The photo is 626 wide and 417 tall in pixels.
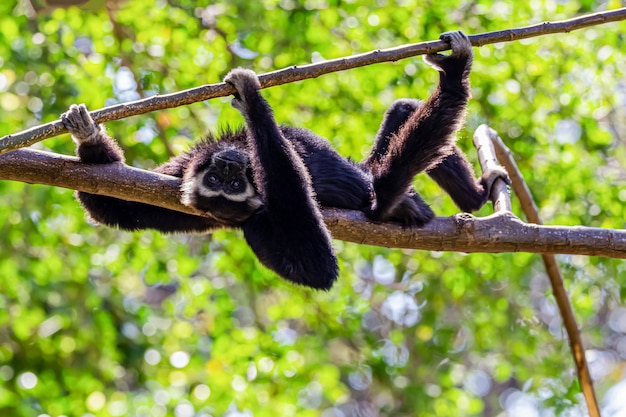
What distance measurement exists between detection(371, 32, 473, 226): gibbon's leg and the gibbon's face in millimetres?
809

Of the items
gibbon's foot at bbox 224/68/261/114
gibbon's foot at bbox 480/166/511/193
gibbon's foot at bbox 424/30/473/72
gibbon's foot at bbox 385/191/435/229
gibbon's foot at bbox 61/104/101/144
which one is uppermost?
gibbon's foot at bbox 424/30/473/72

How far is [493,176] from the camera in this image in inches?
231

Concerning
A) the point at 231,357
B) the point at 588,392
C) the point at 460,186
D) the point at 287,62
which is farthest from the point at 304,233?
the point at 231,357

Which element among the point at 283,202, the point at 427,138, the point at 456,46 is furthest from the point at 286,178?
the point at 456,46

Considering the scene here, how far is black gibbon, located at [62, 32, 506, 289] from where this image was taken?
4629 millimetres

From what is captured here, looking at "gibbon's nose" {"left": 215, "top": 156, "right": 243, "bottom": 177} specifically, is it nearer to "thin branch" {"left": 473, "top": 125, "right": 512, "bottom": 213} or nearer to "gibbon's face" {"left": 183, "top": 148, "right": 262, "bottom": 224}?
"gibbon's face" {"left": 183, "top": 148, "right": 262, "bottom": 224}

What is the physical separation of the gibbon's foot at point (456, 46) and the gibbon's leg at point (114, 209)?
1.90 m

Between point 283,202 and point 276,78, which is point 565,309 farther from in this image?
point 276,78

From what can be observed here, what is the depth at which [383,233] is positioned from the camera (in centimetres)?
483

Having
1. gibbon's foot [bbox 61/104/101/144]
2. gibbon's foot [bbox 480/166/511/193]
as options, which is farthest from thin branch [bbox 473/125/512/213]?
gibbon's foot [bbox 61/104/101/144]

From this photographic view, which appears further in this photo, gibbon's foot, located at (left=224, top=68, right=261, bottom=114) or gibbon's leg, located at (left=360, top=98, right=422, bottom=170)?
gibbon's leg, located at (left=360, top=98, right=422, bottom=170)

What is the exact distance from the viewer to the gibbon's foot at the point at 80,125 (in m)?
4.71

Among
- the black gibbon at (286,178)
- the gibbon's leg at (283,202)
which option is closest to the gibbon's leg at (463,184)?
the black gibbon at (286,178)

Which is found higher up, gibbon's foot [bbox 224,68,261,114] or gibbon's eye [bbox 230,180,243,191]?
gibbon's foot [bbox 224,68,261,114]
